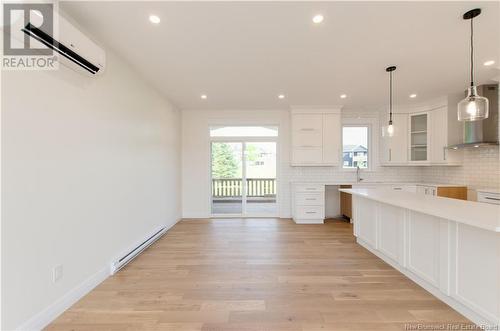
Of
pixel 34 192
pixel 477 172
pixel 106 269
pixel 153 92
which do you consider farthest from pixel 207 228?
pixel 477 172

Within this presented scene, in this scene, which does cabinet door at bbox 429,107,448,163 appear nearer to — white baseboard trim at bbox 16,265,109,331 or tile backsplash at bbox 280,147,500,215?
tile backsplash at bbox 280,147,500,215

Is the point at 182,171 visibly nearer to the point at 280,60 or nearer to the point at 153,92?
the point at 153,92

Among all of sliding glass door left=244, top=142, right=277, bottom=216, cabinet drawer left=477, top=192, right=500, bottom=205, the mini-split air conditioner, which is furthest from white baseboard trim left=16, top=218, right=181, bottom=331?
cabinet drawer left=477, top=192, right=500, bottom=205

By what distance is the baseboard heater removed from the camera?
2643 millimetres

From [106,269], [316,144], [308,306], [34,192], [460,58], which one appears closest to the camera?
[34,192]

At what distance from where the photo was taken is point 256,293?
2.25m

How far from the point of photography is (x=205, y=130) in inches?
216

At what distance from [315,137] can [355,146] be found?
1.20 metres

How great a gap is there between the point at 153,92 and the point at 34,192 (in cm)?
261

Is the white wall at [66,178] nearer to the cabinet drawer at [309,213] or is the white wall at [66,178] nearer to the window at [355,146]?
the cabinet drawer at [309,213]

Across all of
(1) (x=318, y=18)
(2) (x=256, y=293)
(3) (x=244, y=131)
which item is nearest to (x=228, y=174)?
(3) (x=244, y=131)

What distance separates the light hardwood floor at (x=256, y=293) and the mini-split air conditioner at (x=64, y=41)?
220cm

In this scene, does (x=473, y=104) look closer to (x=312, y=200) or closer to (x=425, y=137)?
(x=312, y=200)

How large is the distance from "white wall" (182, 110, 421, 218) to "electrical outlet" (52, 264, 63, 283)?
3558mm
